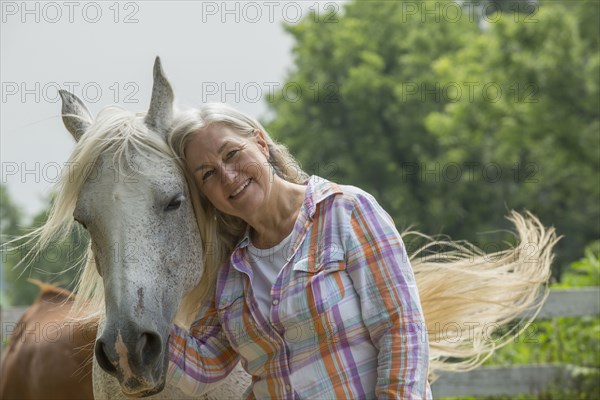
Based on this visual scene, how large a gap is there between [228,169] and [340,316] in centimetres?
58

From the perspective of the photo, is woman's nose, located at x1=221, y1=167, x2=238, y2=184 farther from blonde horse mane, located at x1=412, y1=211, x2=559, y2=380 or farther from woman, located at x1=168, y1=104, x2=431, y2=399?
blonde horse mane, located at x1=412, y1=211, x2=559, y2=380

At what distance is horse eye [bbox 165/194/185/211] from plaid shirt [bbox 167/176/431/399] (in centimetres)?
37

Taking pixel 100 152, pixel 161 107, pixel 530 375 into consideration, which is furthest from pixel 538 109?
pixel 100 152

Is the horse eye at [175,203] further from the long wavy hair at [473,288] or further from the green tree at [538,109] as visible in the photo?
the green tree at [538,109]

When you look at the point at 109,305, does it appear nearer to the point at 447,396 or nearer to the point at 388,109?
the point at 447,396

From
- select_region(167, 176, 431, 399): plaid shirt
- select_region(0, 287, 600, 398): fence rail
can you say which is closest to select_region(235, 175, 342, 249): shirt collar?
select_region(167, 176, 431, 399): plaid shirt

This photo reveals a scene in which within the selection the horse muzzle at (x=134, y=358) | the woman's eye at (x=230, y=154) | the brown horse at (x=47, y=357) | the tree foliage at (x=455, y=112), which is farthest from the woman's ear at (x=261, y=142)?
the tree foliage at (x=455, y=112)

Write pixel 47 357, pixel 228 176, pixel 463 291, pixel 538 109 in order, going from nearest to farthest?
pixel 228 176, pixel 463 291, pixel 47 357, pixel 538 109

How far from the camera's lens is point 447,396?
634cm

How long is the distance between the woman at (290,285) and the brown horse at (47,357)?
102 cm

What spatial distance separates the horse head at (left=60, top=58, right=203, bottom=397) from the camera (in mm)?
2275

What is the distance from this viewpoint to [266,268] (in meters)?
2.68

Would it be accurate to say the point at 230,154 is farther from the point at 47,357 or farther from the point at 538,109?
the point at 538,109

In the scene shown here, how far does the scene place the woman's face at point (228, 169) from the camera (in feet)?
8.56
